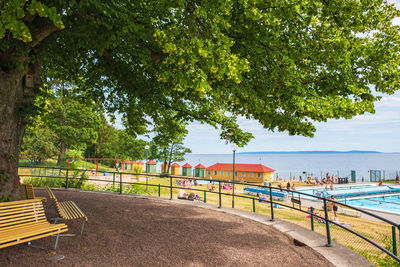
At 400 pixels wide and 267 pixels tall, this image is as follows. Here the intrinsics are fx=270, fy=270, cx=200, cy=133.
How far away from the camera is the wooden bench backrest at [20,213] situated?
→ 5074 millimetres

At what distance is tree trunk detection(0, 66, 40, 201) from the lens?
6.56 meters

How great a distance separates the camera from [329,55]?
723 cm

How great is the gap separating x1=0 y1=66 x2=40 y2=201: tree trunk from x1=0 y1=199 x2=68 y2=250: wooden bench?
1301 millimetres

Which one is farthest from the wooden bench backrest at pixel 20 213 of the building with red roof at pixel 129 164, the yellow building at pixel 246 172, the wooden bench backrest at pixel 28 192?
the building with red roof at pixel 129 164

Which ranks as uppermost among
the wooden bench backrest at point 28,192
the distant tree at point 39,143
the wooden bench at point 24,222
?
the distant tree at point 39,143

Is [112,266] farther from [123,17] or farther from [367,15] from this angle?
[367,15]

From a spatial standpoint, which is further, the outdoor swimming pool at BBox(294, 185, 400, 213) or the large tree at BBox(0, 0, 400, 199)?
the outdoor swimming pool at BBox(294, 185, 400, 213)

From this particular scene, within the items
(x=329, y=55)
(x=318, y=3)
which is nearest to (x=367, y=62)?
(x=329, y=55)

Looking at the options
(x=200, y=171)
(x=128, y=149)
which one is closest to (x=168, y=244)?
(x=200, y=171)

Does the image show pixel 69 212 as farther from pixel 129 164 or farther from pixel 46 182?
pixel 129 164

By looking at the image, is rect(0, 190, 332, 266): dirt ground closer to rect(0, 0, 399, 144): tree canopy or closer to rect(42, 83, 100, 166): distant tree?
rect(0, 0, 399, 144): tree canopy

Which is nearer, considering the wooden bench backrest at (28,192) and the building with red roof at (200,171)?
the wooden bench backrest at (28,192)

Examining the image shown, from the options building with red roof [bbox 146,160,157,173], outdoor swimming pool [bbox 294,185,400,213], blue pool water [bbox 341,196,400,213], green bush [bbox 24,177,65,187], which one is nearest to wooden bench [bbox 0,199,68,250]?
green bush [bbox 24,177,65,187]

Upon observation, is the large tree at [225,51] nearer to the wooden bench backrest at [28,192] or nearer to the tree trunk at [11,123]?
the tree trunk at [11,123]
